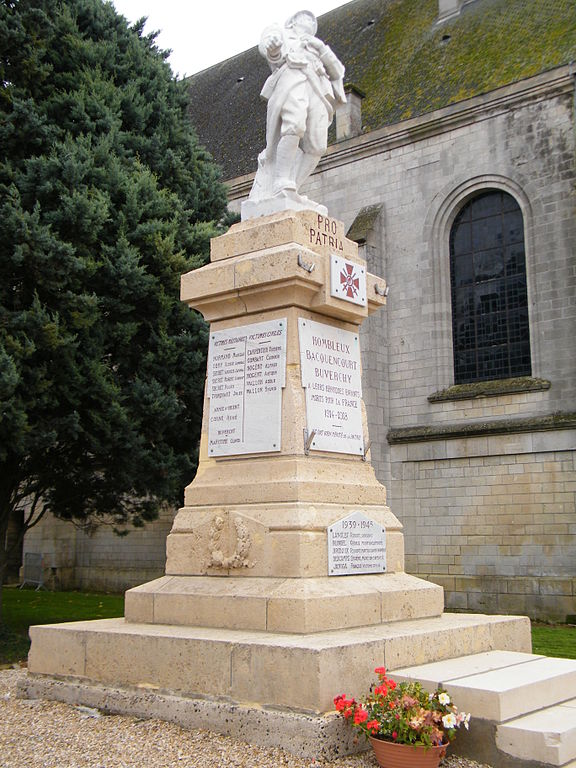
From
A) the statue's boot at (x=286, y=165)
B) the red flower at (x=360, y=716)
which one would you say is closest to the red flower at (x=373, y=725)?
the red flower at (x=360, y=716)

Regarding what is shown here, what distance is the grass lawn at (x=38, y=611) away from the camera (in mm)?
11117

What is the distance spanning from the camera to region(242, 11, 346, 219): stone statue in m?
6.85

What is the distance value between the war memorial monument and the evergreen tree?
4.18 m

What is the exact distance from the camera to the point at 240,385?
6512 millimetres

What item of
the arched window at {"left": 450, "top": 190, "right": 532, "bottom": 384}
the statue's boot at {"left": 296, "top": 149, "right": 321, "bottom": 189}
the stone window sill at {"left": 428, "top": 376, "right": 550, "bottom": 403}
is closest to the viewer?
the statue's boot at {"left": 296, "top": 149, "right": 321, "bottom": 189}

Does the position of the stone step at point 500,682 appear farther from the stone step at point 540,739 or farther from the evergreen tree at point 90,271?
the evergreen tree at point 90,271

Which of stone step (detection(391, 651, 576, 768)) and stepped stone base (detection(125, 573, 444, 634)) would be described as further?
stepped stone base (detection(125, 573, 444, 634))

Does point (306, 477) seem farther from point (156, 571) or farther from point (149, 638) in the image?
point (156, 571)

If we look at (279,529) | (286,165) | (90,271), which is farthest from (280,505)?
(90,271)

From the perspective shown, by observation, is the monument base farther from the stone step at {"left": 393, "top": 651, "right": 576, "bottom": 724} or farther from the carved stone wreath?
the carved stone wreath

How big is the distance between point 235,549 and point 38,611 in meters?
11.5

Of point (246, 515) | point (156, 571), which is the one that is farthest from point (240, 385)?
point (156, 571)

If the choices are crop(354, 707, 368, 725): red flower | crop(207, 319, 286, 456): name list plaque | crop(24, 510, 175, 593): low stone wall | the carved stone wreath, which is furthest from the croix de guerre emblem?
crop(24, 510, 175, 593): low stone wall

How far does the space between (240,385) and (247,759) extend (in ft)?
9.34
